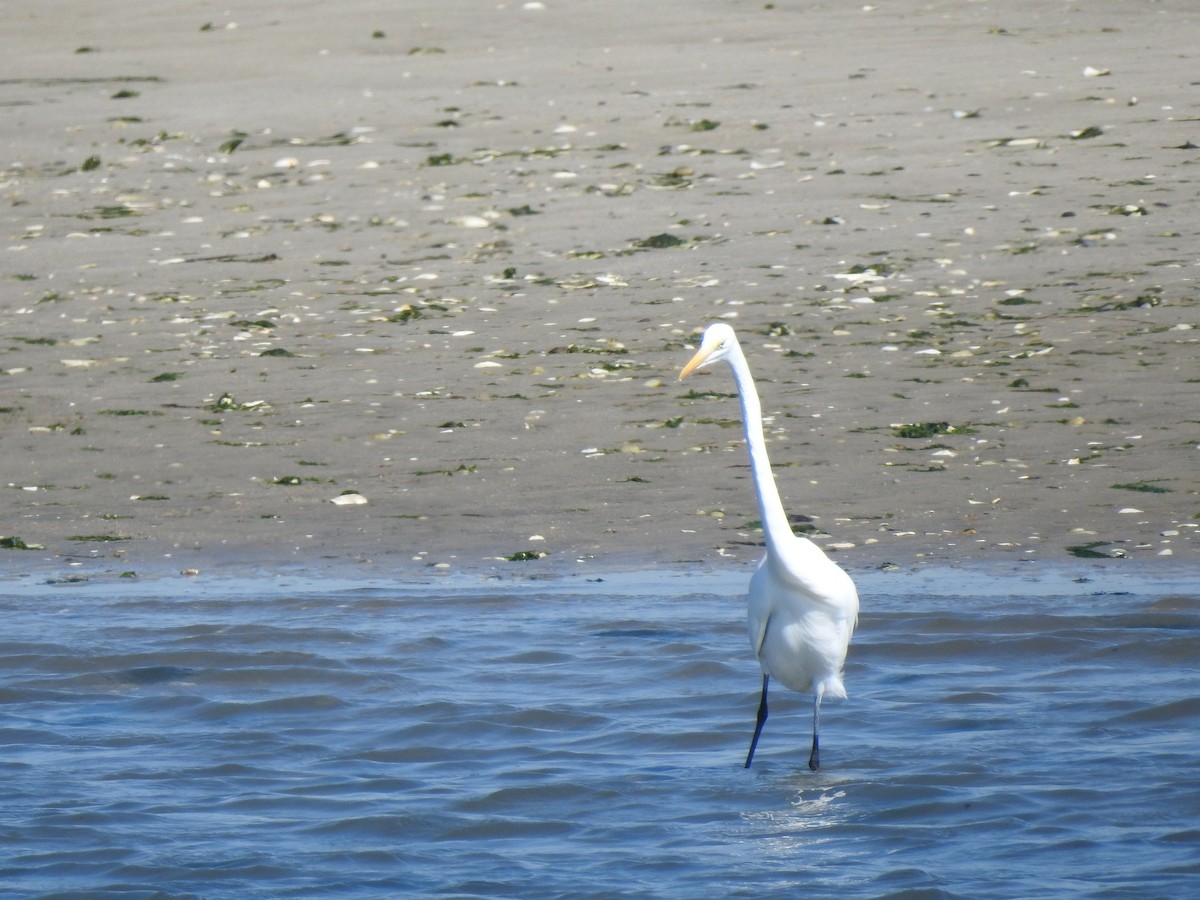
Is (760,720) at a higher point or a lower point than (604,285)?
lower

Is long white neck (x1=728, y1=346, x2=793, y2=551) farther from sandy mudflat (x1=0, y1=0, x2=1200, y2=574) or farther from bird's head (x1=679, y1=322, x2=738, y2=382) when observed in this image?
sandy mudflat (x1=0, y1=0, x2=1200, y2=574)

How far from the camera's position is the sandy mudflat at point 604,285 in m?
7.57

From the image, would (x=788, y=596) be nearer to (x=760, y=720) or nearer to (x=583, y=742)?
(x=760, y=720)

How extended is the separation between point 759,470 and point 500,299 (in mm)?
4781

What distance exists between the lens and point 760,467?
543 centimetres

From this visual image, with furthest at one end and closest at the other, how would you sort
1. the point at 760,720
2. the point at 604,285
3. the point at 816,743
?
the point at 604,285 → the point at 760,720 → the point at 816,743

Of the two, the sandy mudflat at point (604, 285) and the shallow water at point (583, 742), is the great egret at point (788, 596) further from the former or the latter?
the sandy mudflat at point (604, 285)

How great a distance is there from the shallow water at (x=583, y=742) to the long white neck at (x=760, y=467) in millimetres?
827

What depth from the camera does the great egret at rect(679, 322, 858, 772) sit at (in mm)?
5352

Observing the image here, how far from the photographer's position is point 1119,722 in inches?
226

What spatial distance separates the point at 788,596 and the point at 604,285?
16.2 feet

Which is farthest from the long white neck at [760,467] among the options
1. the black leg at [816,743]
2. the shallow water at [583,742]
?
the shallow water at [583,742]

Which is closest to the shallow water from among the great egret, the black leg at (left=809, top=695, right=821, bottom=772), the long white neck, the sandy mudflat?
the black leg at (left=809, top=695, right=821, bottom=772)

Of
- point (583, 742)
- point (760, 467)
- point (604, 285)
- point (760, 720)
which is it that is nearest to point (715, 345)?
point (760, 467)
